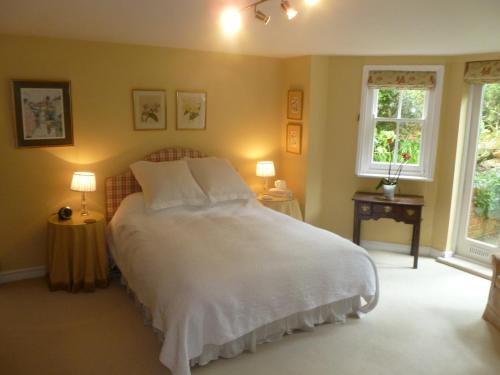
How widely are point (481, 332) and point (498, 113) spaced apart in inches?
85.6

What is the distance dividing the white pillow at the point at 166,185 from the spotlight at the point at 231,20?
138 cm

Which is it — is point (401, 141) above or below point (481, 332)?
above

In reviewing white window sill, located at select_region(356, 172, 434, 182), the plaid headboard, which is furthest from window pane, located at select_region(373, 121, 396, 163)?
the plaid headboard

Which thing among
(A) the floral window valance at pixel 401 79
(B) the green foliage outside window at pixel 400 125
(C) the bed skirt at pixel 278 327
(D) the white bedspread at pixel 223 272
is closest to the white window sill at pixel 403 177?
(B) the green foliage outside window at pixel 400 125

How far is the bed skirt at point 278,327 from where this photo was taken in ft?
8.70

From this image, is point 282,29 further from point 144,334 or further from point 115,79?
point 144,334

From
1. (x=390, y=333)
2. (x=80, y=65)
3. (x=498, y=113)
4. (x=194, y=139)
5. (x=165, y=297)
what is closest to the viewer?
(x=165, y=297)

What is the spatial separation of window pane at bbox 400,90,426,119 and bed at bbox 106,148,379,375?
6.24 feet

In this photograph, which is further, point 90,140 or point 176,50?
point 176,50

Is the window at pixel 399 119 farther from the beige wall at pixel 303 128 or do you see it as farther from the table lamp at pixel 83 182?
the table lamp at pixel 83 182

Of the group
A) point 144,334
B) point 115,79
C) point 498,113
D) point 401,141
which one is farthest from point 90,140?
point 498,113

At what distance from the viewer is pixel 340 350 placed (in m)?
2.82

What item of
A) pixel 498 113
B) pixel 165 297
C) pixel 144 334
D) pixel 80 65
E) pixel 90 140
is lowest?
pixel 144 334

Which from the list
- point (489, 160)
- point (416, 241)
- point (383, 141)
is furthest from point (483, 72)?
point (416, 241)
